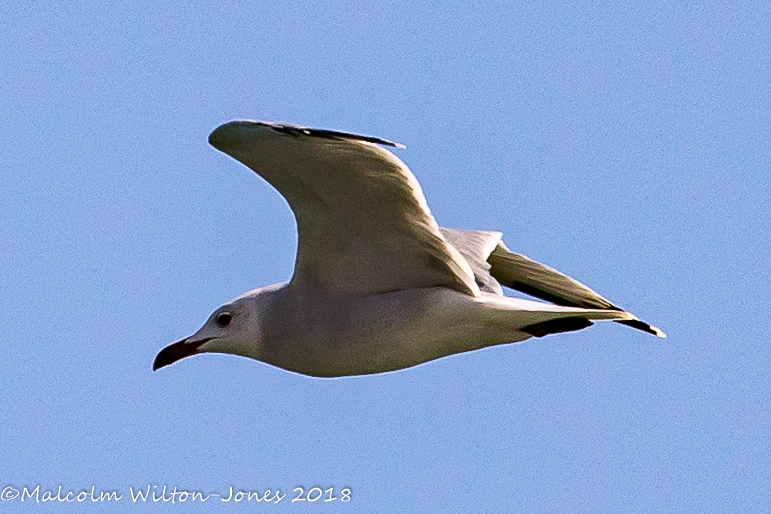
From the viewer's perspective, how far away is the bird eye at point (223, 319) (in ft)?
39.9

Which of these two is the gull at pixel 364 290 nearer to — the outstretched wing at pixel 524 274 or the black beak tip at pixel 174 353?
the black beak tip at pixel 174 353

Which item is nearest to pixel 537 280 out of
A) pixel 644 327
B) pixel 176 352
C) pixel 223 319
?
pixel 644 327

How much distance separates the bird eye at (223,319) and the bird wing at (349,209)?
2.95 ft

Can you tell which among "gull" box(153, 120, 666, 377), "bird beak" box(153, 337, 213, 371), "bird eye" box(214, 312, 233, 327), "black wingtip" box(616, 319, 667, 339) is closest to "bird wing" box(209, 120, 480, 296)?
"gull" box(153, 120, 666, 377)

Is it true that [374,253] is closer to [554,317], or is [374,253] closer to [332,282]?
[332,282]

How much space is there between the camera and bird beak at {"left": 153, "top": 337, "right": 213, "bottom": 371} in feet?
40.1

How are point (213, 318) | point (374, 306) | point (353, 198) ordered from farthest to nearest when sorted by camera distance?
point (213, 318), point (374, 306), point (353, 198)

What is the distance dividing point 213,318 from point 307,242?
1434 millimetres

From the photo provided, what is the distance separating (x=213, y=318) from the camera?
12273 mm

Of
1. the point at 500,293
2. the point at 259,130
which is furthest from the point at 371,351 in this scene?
the point at 259,130

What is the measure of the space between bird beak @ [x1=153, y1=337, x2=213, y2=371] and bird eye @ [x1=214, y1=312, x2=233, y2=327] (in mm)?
128

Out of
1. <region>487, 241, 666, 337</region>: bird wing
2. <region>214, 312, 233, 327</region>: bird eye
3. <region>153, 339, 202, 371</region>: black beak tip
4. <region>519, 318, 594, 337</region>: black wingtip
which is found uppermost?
<region>487, 241, 666, 337</region>: bird wing

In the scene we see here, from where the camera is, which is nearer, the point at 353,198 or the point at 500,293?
the point at 353,198

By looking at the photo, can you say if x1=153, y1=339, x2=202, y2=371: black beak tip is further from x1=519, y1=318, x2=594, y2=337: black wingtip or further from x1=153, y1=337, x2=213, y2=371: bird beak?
x1=519, y1=318, x2=594, y2=337: black wingtip
